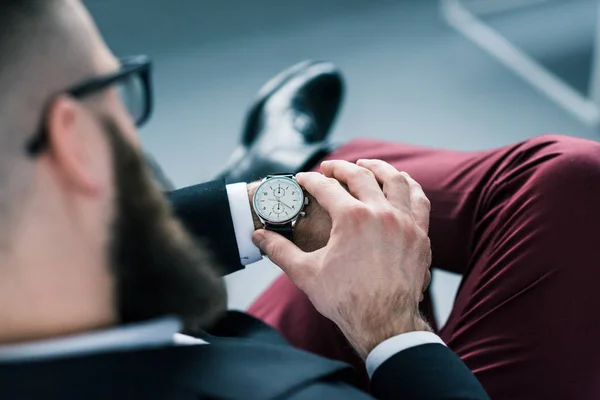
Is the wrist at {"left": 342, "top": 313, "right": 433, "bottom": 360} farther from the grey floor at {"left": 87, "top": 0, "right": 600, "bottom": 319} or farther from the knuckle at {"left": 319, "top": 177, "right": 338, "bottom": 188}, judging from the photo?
the grey floor at {"left": 87, "top": 0, "right": 600, "bottom": 319}

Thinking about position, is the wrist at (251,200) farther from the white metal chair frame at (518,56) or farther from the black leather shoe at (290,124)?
the white metal chair frame at (518,56)

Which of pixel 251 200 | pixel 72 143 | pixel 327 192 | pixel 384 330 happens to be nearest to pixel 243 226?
pixel 251 200

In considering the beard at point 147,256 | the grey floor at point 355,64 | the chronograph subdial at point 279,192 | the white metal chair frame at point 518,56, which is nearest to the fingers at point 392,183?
the chronograph subdial at point 279,192

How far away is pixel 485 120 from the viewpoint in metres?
1.78

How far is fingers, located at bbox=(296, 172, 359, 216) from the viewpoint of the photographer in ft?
2.47

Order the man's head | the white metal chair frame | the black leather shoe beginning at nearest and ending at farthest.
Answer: the man's head, the black leather shoe, the white metal chair frame

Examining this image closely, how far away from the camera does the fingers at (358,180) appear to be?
768 mm

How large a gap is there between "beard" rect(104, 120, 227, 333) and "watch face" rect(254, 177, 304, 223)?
0.59 ft

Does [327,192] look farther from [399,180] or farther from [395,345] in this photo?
[395,345]

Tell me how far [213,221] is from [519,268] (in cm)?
38

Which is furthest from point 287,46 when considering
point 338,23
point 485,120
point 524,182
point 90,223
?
point 90,223

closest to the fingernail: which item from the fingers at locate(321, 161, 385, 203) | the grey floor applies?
the fingers at locate(321, 161, 385, 203)

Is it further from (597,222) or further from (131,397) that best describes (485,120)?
(131,397)

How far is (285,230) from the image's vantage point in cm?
84
